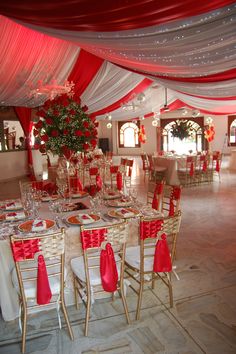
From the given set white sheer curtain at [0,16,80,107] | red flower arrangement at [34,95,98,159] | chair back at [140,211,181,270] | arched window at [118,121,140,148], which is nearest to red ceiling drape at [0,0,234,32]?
red flower arrangement at [34,95,98,159]

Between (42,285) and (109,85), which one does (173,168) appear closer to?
(109,85)

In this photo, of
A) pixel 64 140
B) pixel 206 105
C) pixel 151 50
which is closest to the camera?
pixel 151 50

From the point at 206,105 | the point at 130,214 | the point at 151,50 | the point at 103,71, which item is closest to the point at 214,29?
the point at 151,50

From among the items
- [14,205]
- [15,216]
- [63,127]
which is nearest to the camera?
[15,216]

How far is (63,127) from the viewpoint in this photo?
3.66m

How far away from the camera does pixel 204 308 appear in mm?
2975

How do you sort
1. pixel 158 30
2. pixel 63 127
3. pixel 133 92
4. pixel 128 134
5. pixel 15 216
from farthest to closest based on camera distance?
pixel 128 134 < pixel 133 92 < pixel 63 127 < pixel 15 216 < pixel 158 30

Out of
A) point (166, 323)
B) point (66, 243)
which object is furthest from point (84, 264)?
point (166, 323)

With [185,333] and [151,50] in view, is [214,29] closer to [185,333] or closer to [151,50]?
[151,50]

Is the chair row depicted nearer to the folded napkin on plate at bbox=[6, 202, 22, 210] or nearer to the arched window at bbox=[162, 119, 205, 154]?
the folded napkin on plate at bbox=[6, 202, 22, 210]

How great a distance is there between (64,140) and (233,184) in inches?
281

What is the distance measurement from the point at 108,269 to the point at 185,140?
18.0 metres

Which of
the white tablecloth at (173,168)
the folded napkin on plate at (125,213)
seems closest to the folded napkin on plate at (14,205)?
the folded napkin on plate at (125,213)

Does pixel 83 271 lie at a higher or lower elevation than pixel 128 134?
lower
